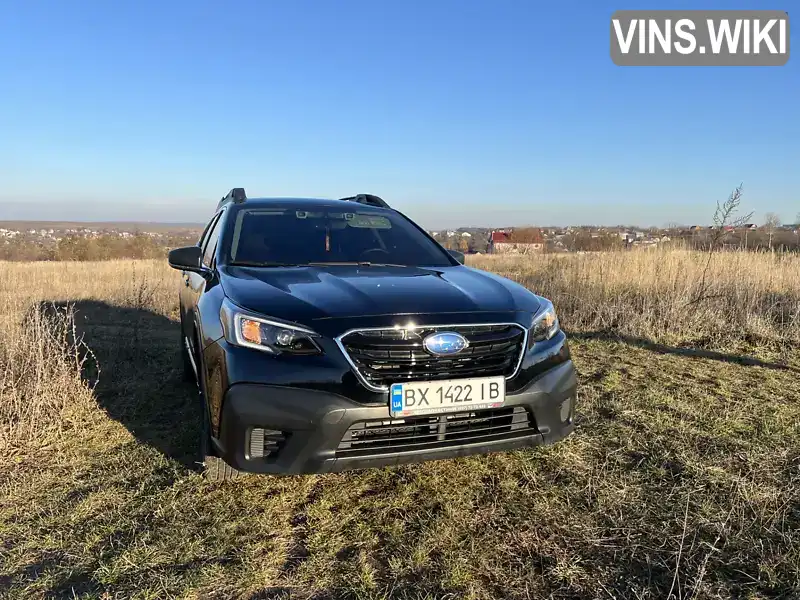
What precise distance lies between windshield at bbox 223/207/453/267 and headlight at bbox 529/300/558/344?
0.95 m

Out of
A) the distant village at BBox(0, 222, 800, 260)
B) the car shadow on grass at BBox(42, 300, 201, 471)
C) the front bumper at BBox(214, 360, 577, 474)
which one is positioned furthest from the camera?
the distant village at BBox(0, 222, 800, 260)

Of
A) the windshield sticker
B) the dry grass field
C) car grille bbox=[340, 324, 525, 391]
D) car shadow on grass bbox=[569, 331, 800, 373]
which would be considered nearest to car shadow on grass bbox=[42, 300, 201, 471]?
the dry grass field

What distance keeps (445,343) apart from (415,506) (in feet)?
2.63

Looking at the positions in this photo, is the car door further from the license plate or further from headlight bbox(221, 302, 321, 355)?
the license plate

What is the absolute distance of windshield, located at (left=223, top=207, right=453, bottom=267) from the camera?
3.16 meters

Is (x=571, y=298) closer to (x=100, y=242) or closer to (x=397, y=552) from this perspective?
(x=397, y=552)

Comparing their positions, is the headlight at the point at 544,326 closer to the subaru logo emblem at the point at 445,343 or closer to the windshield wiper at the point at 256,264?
the subaru logo emblem at the point at 445,343

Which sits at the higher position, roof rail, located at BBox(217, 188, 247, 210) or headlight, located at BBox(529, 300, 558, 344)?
roof rail, located at BBox(217, 188, 247, 210)

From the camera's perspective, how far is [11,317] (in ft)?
15.5

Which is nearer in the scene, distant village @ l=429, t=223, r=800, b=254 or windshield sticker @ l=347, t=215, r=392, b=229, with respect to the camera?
windshield sticker @ l=347, t=215, r=392, b=229

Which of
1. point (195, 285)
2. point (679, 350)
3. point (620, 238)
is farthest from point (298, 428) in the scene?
point (620, 238)

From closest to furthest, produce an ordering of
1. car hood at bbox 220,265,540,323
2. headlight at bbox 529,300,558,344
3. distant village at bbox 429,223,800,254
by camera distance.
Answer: car hood at bbox 220,265,540,323, headlight at bbox 529,300,558,344, distant village at bbox 429,223,800,254

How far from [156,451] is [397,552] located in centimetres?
175

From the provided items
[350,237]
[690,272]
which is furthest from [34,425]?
[690,272]
